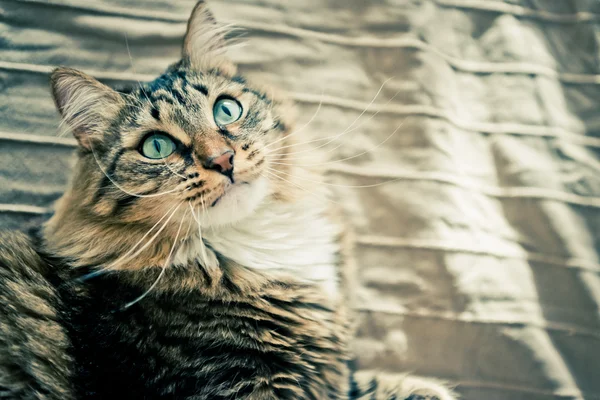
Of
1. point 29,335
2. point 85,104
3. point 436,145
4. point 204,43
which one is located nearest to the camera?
point 29,335

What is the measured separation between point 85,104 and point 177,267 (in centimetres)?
37

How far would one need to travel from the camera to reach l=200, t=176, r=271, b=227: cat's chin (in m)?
0.79

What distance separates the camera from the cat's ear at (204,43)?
964 mm

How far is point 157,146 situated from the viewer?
0.82 m

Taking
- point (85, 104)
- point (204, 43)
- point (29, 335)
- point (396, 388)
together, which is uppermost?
point (204, 43)

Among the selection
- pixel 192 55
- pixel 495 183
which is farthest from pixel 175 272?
pixel 495 183

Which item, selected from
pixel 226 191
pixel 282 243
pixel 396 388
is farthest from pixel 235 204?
pixel 396 388

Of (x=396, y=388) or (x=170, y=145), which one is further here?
(x=396, y=388)

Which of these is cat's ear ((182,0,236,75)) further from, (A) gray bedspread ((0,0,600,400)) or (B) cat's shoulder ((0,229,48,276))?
(B) cat's shoulder ((0,229,48,276))

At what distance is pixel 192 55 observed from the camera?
0.98m

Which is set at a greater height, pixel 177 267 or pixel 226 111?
pixel 226 111

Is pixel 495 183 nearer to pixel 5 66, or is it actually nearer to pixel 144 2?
pixel 144 2

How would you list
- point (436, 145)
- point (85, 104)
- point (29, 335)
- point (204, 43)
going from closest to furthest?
point (29, 335), point (85, 104), point (204, 43), point (436, 145)

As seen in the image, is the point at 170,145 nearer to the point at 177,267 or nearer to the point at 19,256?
the point at 177,267
